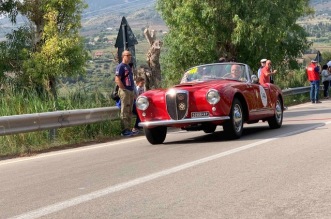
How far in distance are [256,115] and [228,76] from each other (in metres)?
0.95

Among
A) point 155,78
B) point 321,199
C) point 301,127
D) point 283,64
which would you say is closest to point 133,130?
point 301,127

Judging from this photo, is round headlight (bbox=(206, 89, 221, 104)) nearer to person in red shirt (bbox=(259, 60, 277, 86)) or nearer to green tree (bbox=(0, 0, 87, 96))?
person in red shirt (bbox=(259, 60, 277, 86))

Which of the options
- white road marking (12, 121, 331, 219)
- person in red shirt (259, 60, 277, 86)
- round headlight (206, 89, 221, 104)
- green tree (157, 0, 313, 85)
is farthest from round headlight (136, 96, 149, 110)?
green tree (157, 0, 313, 85)

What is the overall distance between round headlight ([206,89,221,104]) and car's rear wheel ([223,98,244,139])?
1.56 feet

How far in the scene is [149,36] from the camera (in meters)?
24.4

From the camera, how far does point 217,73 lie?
13.7 m

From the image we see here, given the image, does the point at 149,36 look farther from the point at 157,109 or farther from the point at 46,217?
the point at 46,217

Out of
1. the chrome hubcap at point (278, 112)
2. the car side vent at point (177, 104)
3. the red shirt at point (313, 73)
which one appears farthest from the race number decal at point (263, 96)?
the red shirt at point (313, 73)

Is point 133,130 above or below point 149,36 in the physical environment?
below

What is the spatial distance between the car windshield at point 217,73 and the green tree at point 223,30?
1745cm

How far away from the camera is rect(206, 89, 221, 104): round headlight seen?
39.0 feet

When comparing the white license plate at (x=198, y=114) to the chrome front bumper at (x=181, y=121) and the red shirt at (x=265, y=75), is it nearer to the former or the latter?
the chrome front bumper at (x=181, y=121)

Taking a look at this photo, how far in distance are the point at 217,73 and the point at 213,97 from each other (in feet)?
6.23

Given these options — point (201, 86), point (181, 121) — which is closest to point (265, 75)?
point (201, 86)
